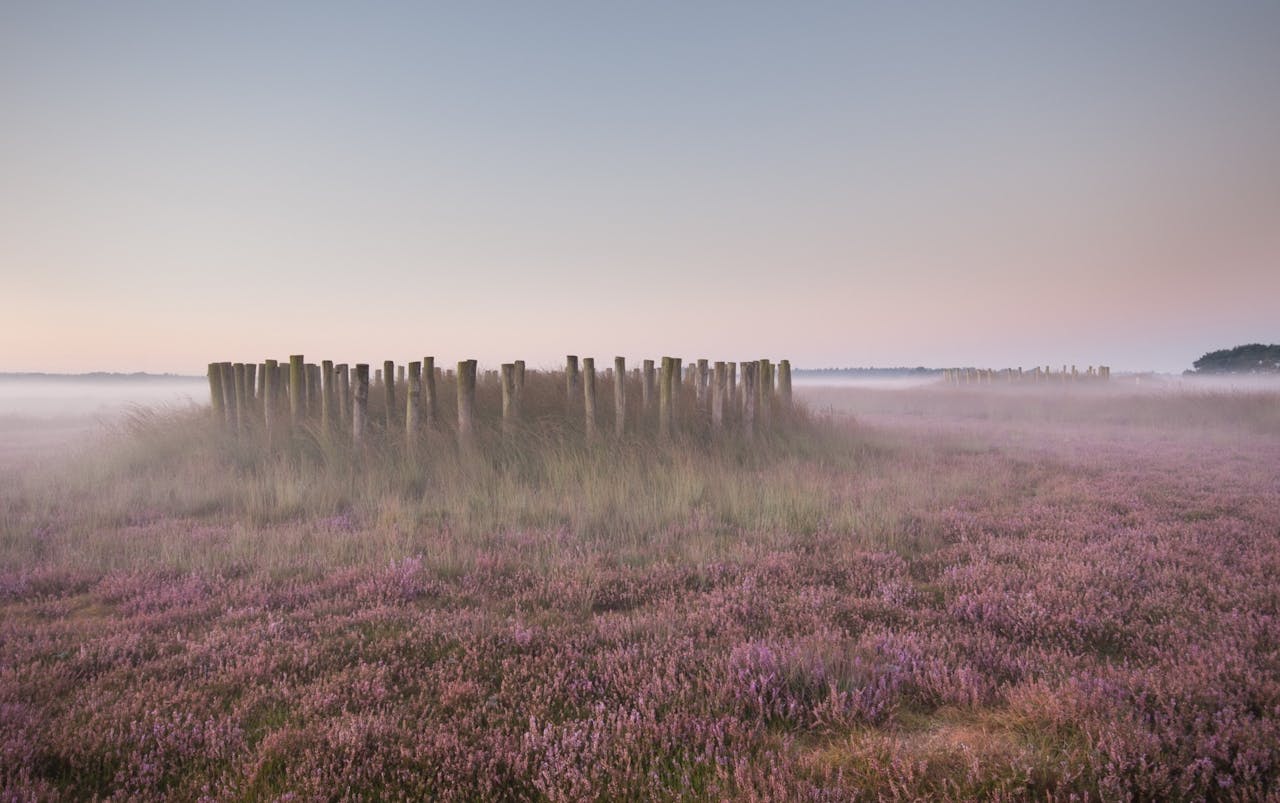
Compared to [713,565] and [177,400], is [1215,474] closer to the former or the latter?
[713,565]

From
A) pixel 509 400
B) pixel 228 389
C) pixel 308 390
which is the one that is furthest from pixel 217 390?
pixel 509 400

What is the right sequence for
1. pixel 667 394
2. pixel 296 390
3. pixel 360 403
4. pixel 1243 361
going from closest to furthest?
pixel 360 403 → pixel 667 394 → pixel 296 390 → pixel 1243 361

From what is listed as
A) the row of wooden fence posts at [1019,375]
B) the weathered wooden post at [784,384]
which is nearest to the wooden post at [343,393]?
the weathered wooden post at [784,384]

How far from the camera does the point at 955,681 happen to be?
345cm

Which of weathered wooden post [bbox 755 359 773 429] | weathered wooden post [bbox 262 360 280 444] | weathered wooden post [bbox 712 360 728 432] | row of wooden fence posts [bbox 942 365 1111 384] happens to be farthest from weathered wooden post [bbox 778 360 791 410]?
row of wooden fence posts [bbox 942 365 1111 384]

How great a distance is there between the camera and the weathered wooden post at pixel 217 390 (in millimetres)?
14300

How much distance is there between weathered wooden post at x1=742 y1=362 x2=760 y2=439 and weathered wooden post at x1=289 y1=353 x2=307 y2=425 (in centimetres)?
948

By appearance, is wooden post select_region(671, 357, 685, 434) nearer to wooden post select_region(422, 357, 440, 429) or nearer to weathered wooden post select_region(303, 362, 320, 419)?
wooden post select_region(422, 357, 440, 429)

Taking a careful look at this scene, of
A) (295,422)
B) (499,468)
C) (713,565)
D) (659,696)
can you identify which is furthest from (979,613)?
(295,422)

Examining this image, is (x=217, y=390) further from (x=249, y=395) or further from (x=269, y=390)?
(x=269, y=390)

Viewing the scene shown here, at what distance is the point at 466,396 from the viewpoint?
11.4m

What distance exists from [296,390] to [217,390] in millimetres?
2919

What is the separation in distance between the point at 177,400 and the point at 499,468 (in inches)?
494

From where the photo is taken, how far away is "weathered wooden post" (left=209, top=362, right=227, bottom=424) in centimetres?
1430
